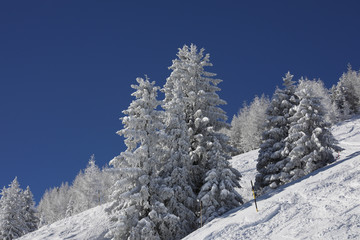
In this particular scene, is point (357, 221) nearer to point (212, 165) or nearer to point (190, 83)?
point (212, 165)

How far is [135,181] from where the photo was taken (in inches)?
775

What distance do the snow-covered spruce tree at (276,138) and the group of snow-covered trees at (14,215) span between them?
33.0 meters

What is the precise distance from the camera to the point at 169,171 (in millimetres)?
21094

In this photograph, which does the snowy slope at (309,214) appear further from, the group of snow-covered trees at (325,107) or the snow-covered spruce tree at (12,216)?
the group of snow-covered trees at (325,107)

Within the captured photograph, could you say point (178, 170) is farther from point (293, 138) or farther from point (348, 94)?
point (348, 94)

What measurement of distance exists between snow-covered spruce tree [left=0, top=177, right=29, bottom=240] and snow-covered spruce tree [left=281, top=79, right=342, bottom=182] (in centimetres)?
3570

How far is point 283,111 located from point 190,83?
8.98m

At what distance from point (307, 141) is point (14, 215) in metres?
38.9

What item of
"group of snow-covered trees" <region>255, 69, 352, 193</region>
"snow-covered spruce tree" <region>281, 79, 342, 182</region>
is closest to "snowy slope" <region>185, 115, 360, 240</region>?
"snow-covered spruce tree" <region>281, 79, 342, 182</region>

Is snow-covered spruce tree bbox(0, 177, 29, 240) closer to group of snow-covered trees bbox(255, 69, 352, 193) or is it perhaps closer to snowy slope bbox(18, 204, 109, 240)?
snowy slope bbox(18, 204, 109, 240)

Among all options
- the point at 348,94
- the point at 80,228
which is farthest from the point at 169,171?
the point at 348,94

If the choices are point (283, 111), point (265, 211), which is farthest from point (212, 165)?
point (283, 111)

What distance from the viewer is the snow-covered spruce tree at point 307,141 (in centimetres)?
2245

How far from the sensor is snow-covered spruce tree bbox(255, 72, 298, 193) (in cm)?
2455
